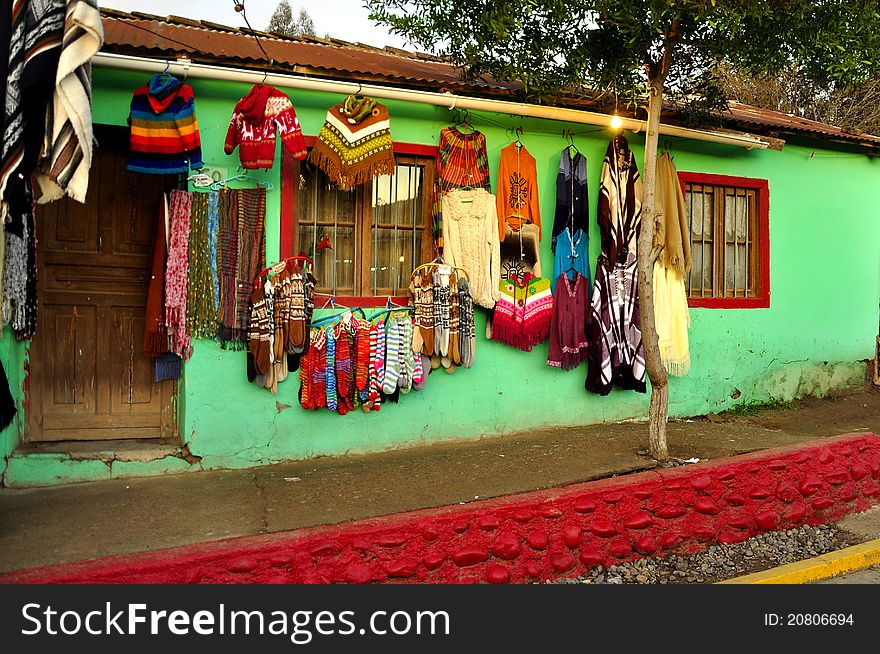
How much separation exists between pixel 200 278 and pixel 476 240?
2.36 metres

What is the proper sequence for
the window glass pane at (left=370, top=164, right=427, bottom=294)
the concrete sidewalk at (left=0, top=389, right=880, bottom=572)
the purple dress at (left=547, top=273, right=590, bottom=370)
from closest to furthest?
the concrete sidewalk at (left=0, top=389, right=880, bottom=572) < the window glass pane at (left=370, top=164, right=427, bottom=294) < the purple dress at (left=547, top=273, right=590, bottom=370)

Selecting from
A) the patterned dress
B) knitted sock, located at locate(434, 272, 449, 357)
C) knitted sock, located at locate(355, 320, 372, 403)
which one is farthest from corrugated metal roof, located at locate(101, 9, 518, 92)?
knitted sock, located at locate(355, 320, 372, 403)

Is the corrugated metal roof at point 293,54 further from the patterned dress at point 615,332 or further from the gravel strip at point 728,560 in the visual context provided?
the gravel strip at point 728,560

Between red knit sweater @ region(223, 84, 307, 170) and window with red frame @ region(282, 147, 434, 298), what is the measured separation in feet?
1.59

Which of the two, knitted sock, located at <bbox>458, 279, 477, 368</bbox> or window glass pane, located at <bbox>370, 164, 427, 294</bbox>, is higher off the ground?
window glass pane, located at <bbox>370, 164, 427, 294</bbox>

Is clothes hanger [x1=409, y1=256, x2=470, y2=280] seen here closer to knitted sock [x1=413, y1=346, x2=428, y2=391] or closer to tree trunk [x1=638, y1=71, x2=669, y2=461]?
knitted sock [x1=413, y1=346, x2=428, y2=391]

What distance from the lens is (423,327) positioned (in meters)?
6.34

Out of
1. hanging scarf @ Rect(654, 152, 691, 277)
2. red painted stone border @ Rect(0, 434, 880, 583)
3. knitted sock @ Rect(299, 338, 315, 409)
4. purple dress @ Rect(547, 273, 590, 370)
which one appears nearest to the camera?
red painted stone border @ Rect(0, 434, 880, 583)

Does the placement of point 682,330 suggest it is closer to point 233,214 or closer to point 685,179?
point 685,179

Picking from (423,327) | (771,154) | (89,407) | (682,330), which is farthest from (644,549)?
(771,154)

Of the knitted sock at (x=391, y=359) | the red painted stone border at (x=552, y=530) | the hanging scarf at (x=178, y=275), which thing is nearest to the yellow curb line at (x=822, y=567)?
the red painted stone border at (x=552, y=530)

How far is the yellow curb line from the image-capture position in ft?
16.0

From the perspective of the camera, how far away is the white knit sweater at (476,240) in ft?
21.6

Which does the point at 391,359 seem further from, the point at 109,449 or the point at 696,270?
the point at 696,270
